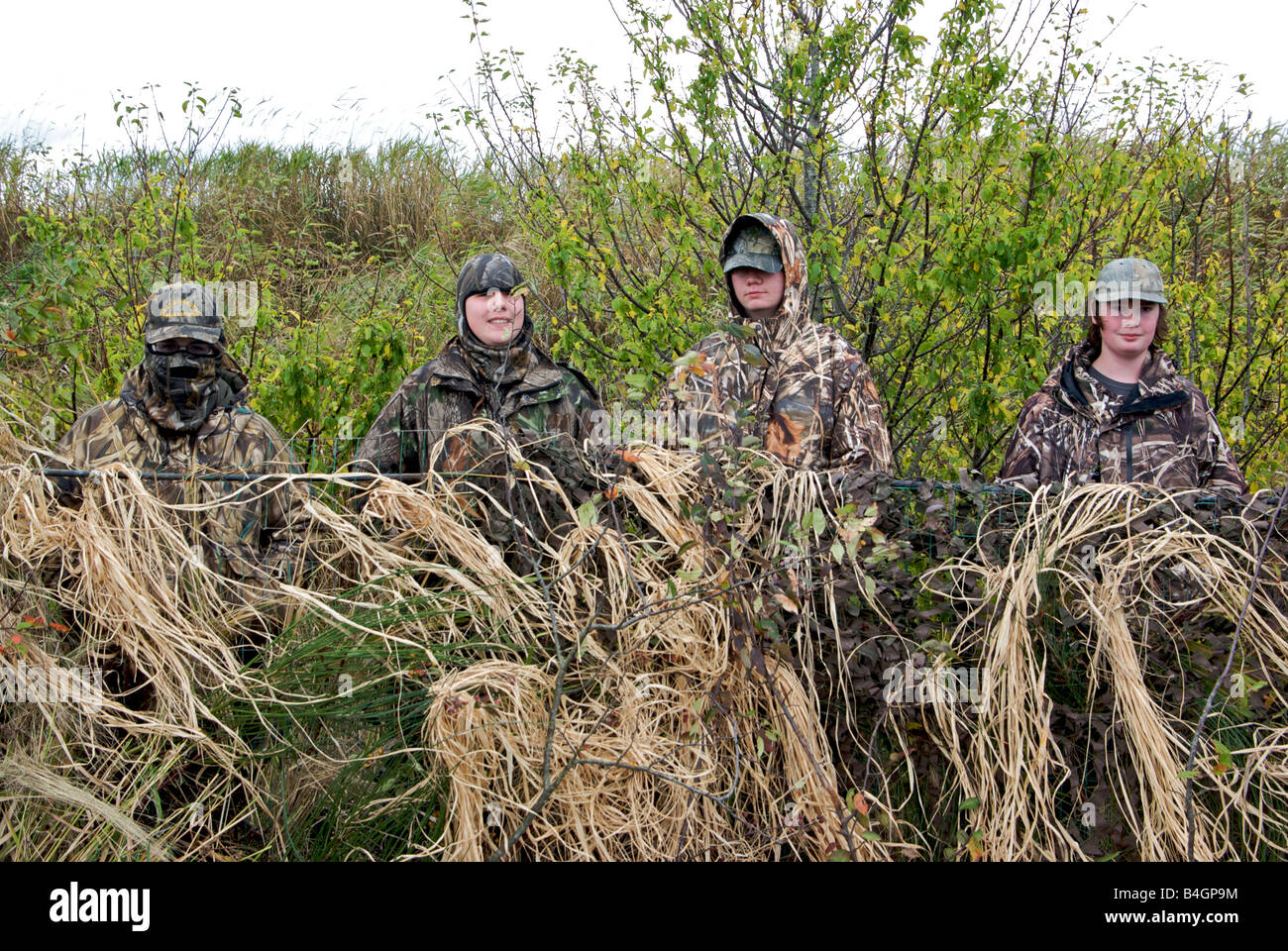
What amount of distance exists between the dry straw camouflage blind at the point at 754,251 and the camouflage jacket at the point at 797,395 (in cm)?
3

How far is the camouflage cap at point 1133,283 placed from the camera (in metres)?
3.78

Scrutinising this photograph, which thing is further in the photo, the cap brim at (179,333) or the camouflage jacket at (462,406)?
the cap brim at (179,333)

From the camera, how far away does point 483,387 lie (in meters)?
3.94

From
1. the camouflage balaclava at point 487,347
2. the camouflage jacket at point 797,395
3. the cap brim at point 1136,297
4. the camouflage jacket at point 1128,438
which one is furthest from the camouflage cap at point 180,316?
the cap brim at point 1136,297

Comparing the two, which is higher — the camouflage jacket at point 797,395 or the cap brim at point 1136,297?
the cap brim at point 1136,297

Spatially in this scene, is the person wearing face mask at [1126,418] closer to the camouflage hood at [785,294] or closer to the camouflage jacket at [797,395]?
the camouflage jacket at [797,395]

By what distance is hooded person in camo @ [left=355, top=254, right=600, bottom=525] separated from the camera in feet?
12.6

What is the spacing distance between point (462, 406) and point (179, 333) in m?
1.02

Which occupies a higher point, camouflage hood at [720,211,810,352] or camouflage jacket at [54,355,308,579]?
camouflage hood at [720,211,810,352]

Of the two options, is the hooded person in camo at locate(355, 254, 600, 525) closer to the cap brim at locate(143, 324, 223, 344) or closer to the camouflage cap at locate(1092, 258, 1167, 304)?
the cap brim at locate(143, 324, 223, 344)

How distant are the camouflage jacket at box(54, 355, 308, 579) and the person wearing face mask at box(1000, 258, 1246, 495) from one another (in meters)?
2.35

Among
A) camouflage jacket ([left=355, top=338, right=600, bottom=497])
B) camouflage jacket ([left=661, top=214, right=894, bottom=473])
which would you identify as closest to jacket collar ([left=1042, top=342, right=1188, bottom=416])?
camouflage jacket ([left=661, top=214, right=894, bottom=473])

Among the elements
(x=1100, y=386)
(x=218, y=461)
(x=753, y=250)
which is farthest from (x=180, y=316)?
(x=1100, y=386)

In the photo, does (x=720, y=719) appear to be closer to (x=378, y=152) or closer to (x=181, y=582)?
(x=181, y=582)
